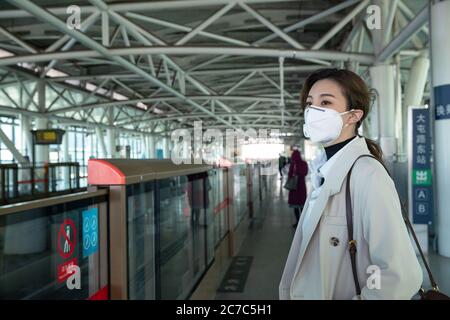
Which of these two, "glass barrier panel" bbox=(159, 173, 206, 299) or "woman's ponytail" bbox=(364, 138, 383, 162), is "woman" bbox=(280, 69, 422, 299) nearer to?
"woman's ponytail" bbox=(364, 138, 383, 162)

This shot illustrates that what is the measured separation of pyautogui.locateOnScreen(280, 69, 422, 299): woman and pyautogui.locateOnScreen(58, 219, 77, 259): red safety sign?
4.48ft

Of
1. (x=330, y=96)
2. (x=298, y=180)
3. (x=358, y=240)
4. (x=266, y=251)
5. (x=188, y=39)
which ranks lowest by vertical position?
(x=266, y=251)

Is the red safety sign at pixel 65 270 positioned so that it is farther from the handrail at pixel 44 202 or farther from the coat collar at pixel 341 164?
the coat collar at pixel 341 164

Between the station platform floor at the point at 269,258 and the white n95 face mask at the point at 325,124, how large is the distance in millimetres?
3737

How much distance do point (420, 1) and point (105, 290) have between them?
12.1 metres

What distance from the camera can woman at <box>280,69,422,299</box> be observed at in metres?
1.46

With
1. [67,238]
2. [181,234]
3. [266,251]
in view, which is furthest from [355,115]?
[266,251]

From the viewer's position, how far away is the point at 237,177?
1031 cm

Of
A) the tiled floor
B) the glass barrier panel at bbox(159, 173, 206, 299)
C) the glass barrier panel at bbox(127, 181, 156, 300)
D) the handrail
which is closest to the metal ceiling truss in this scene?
the tiled floor

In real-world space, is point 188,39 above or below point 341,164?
above

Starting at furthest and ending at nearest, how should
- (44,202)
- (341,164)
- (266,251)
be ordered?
(266,251)
(44,202)
(341,164)

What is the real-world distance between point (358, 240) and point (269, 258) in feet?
19.5

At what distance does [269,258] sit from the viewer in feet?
23.9

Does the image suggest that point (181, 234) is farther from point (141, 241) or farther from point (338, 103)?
point (338, 103)
